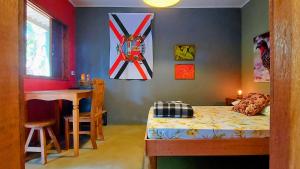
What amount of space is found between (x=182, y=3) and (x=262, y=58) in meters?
1.85

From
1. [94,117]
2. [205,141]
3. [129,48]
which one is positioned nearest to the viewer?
[205,141]

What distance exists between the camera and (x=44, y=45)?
3.77 meters

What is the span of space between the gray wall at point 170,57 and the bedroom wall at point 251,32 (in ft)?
0.68

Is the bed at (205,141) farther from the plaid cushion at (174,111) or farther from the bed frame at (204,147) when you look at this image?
the plaid cushion at (174,111)

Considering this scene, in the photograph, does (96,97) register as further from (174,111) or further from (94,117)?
(174,111)

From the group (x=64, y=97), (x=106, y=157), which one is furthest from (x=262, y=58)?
(x=64, y=97)

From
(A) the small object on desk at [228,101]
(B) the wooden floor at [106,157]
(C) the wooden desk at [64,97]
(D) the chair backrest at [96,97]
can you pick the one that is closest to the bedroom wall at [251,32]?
(A) the small object on desk at [228,101]

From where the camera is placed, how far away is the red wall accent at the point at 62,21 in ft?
10.6

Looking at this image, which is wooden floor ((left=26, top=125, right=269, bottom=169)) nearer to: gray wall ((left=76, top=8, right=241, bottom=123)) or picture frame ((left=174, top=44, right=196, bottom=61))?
gray wall ((left=76, top=8, right=241, bottom=123))

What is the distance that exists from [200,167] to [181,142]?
59 cm

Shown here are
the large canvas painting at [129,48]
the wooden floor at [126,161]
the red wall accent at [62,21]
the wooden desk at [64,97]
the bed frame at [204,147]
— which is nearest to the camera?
the bed frame at [204,147]

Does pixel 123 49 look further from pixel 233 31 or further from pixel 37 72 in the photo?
pixel 233 31

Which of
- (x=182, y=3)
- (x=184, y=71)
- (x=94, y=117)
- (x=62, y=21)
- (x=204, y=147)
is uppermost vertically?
(x=182, y=3)

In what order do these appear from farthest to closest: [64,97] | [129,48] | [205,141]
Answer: [129,48] < [64,97] < [205,141]
